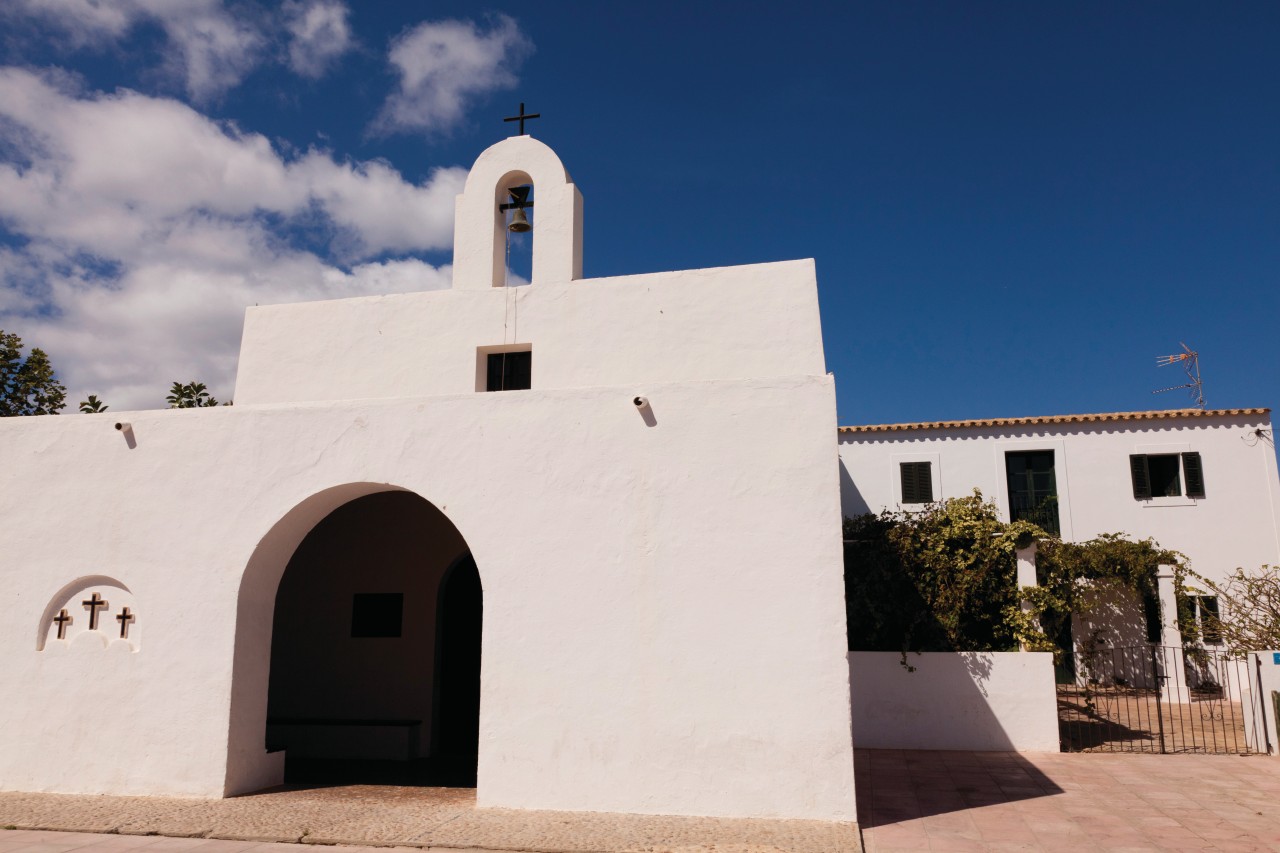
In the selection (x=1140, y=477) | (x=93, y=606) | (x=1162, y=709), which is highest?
(x=1140, y=477)

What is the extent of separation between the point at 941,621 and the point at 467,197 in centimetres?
784

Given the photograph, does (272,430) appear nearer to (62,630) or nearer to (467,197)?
(62,630)

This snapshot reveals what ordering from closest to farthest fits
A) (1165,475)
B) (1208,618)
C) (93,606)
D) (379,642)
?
(93,606) < (379,642) < (1208,618) < (1165,475)

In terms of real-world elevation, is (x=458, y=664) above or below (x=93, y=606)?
below

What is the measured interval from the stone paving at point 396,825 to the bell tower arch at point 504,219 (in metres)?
5.26

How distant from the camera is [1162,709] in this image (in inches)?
567

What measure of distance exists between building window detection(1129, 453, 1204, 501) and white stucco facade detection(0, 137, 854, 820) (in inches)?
490

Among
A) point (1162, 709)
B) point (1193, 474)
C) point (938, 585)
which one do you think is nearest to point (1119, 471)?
point (1193, 474)

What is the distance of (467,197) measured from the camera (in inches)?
388

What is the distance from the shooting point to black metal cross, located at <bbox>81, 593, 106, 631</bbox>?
27.4 ft

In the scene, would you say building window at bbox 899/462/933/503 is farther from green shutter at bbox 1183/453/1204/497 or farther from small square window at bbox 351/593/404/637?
small square window at bbox 351/593/404/637

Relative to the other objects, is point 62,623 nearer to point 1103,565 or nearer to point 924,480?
point 924,480

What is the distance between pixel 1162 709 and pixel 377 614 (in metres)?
12.4

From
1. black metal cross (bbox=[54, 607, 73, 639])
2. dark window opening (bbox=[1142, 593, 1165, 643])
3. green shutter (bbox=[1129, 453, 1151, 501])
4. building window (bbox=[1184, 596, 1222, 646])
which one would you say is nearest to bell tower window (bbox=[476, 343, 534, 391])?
black metal cross (bbox=[54, 607, 73, 639])
